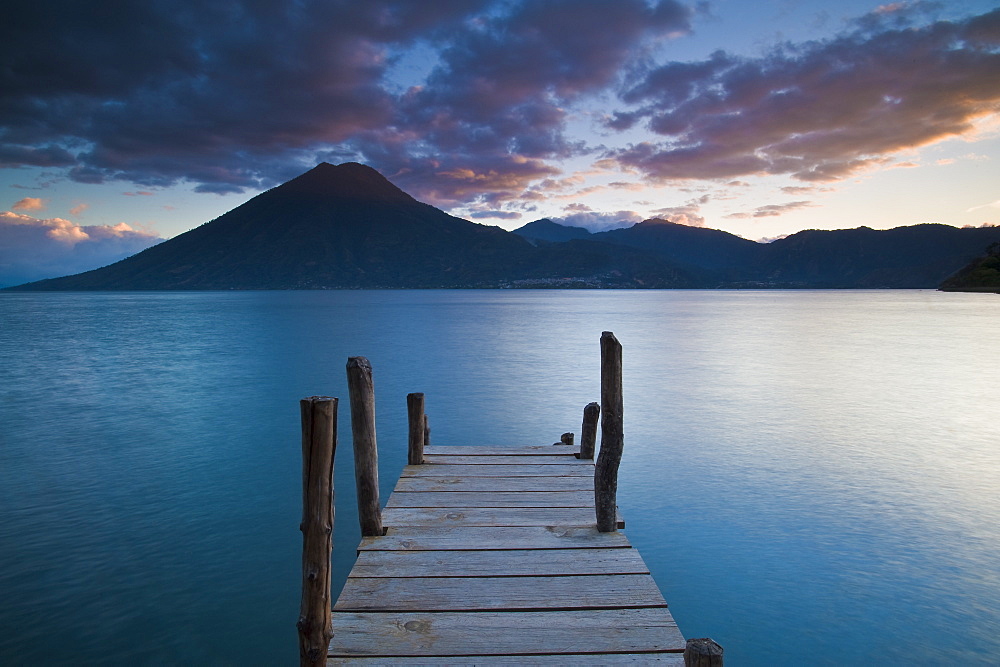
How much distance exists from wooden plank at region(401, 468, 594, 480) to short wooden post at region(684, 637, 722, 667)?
5.42 meters

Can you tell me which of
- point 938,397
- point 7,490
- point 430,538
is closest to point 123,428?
point 7,490

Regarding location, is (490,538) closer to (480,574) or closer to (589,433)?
(480,574)

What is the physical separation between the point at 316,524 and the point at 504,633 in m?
1.69

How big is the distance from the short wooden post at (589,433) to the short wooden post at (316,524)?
6.02 metres

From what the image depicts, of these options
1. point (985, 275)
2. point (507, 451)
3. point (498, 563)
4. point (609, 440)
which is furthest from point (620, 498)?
point (985, 275)

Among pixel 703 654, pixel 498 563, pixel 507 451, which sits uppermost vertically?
pixel 703 654

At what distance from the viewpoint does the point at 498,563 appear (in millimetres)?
5613

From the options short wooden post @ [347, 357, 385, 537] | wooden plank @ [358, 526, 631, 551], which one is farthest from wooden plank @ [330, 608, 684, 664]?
short wooden post @ [347, 357, 385, 537]

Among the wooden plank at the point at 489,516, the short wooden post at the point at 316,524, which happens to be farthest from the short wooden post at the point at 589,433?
the short wooden post at the point at 316,524

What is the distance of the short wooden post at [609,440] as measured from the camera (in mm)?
6453

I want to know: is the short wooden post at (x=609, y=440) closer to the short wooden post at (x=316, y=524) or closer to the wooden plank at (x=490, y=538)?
the wooden plank at (x=490, y=538)

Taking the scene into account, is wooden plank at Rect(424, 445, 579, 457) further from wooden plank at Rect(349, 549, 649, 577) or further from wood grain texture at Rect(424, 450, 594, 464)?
wooden plank at Rect(349, 549, 649, 577)

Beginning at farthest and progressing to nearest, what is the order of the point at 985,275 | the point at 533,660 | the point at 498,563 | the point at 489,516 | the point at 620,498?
the point at 985,275
the point at 620,498
the point at 489,516
the point at 498,563
the point at 533,660

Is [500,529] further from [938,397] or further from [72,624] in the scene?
[938,397]
